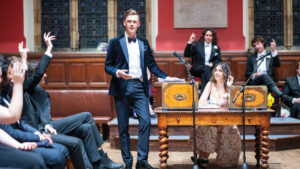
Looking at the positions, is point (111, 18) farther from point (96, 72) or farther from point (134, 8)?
point (96, 72)

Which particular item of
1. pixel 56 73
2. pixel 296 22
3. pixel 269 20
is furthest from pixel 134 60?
pixel 296 22

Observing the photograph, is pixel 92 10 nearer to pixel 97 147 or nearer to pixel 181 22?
pixel 181 22

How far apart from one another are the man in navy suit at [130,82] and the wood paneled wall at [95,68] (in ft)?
10.6

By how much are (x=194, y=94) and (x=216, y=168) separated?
100cm

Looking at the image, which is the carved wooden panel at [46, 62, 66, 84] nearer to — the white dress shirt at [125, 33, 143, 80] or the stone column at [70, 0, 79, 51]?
the stone column at [70, 0, 79, 51]

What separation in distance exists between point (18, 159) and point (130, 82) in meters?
1.66

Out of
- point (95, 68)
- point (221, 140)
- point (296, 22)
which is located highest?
point (296, 22)

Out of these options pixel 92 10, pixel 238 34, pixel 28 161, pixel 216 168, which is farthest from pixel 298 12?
pixel 28 161

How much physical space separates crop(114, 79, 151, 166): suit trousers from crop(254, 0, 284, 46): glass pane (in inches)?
193

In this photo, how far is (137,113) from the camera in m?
3.97

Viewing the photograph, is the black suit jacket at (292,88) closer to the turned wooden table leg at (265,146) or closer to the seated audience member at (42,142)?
the turned wooden table leg at (265,146)

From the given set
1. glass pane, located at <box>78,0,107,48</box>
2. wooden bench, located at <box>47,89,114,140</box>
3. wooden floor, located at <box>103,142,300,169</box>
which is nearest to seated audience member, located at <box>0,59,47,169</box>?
wooden floor, located at <box>103,142,300,169</box>

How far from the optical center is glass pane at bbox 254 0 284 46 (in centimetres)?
809

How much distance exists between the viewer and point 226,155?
172 inches
